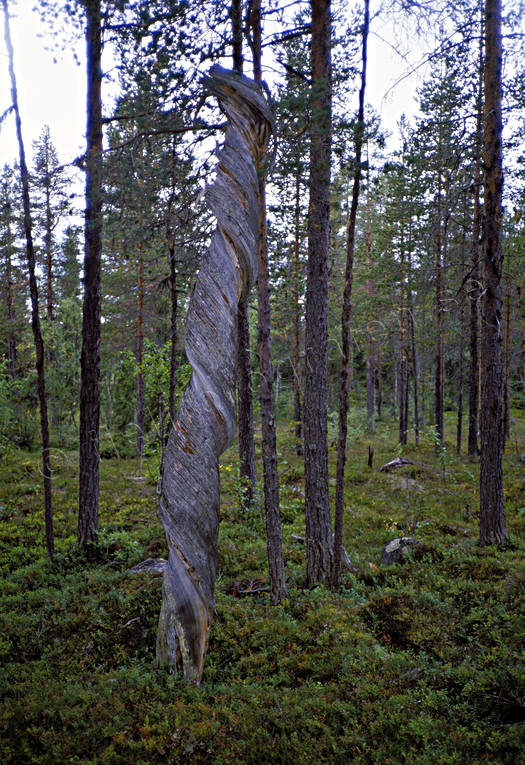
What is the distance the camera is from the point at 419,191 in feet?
54.3

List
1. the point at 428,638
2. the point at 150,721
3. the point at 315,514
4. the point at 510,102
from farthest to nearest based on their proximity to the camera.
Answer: the point at 510,102, the point at 315,514, the point at 428,638, the point at 150,721

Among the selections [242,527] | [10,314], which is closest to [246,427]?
[242,527]

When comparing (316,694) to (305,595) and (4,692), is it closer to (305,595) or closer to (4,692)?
(305,595)

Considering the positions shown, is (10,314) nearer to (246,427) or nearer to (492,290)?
(246,427)

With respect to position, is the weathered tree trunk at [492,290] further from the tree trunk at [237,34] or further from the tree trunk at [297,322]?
the tree trunk at [297,322]

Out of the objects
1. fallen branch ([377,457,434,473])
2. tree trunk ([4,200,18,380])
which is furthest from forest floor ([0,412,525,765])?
tree trunk ([4,200,18,380])

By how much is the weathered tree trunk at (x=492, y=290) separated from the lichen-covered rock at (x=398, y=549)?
147 cm

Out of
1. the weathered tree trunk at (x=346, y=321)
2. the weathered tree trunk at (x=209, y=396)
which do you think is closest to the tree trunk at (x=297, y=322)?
the weathered tree trunk at (x=346, y=321)

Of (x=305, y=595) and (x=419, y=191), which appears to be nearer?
(x=305, y=595)

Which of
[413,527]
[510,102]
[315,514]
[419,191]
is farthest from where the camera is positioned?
[419,191]

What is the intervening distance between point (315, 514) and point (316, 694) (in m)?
2.99

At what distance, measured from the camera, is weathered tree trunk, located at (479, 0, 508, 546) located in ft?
27.3

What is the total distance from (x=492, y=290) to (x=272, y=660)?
786cm

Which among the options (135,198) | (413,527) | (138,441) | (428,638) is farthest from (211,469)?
(138,441)
